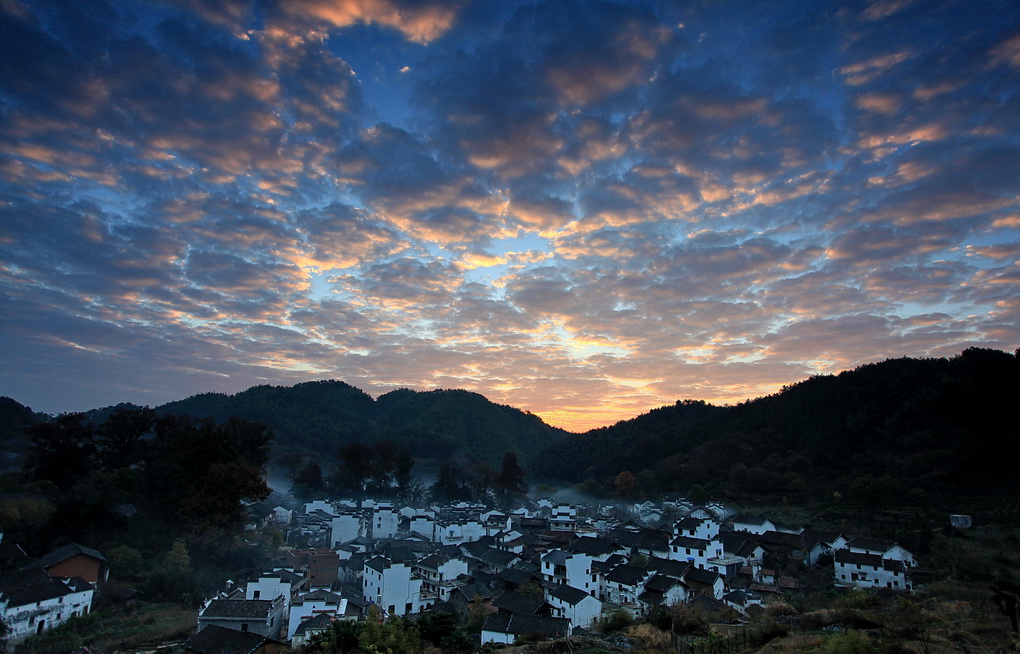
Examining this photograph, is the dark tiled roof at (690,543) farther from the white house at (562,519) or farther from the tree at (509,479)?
the tree at (509,479)

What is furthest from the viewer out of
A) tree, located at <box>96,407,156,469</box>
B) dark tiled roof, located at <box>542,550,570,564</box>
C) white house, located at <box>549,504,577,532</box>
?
white house, located at <box>549,504,577,532</box>

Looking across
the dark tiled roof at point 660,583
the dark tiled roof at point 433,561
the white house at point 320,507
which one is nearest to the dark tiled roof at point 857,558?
the dark tiled roof at point 660,583

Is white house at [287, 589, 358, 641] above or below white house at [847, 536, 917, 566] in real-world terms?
below

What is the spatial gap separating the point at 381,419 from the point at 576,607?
114125 millimetres

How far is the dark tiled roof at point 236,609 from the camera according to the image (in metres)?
19.7

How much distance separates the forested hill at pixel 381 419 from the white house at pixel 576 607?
6938cm

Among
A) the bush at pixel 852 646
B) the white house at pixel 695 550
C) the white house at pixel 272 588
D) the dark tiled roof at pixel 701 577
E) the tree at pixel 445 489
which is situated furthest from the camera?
the tree at pixel 445 489

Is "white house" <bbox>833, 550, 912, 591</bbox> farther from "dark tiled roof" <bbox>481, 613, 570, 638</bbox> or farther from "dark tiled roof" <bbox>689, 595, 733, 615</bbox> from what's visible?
"dark tiled roof" <bbox>481, 613, 570, 638</bbox>

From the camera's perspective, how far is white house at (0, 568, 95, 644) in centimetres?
1936

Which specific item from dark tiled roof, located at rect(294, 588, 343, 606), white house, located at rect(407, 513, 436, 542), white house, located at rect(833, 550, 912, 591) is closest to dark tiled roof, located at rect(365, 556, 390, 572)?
dark tiled roof, located at rect(294, 588, 343, 606)

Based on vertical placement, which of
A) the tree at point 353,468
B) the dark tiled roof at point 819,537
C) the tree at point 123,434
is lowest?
the dark tiled roof at point 819,537

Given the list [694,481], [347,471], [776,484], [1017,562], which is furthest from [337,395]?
[1017,562]

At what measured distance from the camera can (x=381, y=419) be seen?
130750mm

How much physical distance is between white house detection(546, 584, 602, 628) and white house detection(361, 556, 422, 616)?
7262mm
